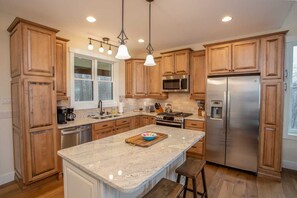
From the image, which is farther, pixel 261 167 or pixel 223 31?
pixel 223 31

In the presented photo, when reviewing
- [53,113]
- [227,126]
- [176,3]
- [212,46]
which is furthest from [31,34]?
[227,126]

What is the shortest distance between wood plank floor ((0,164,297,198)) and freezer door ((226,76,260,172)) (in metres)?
0.28

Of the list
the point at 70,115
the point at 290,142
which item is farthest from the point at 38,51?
the point at 290,142

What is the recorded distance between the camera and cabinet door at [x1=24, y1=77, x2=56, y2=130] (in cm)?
226

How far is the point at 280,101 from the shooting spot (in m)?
2.58

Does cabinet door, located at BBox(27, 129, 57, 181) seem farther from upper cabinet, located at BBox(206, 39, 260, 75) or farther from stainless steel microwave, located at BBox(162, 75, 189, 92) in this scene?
upper cabinet, located at BBox(206, 39, 260, 75)

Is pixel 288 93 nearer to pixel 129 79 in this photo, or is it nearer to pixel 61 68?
pixel 129 79

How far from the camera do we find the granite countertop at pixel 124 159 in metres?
1.07

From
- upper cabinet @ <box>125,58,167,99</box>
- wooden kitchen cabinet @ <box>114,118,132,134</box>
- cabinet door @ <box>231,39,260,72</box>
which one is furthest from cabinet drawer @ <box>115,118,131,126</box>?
cabinet door @ <box>231,39,260,72</box>

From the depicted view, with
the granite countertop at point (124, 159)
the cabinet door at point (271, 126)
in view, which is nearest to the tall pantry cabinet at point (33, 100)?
the granite countertop at point (124, 159)

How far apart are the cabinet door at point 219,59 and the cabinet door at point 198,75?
34cm

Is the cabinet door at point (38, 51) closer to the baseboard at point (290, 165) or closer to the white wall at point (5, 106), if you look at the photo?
the white wall at point (5, 106)

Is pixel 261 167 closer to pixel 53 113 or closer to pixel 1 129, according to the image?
pixel 53 113

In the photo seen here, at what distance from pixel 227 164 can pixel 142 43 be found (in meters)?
3.20
